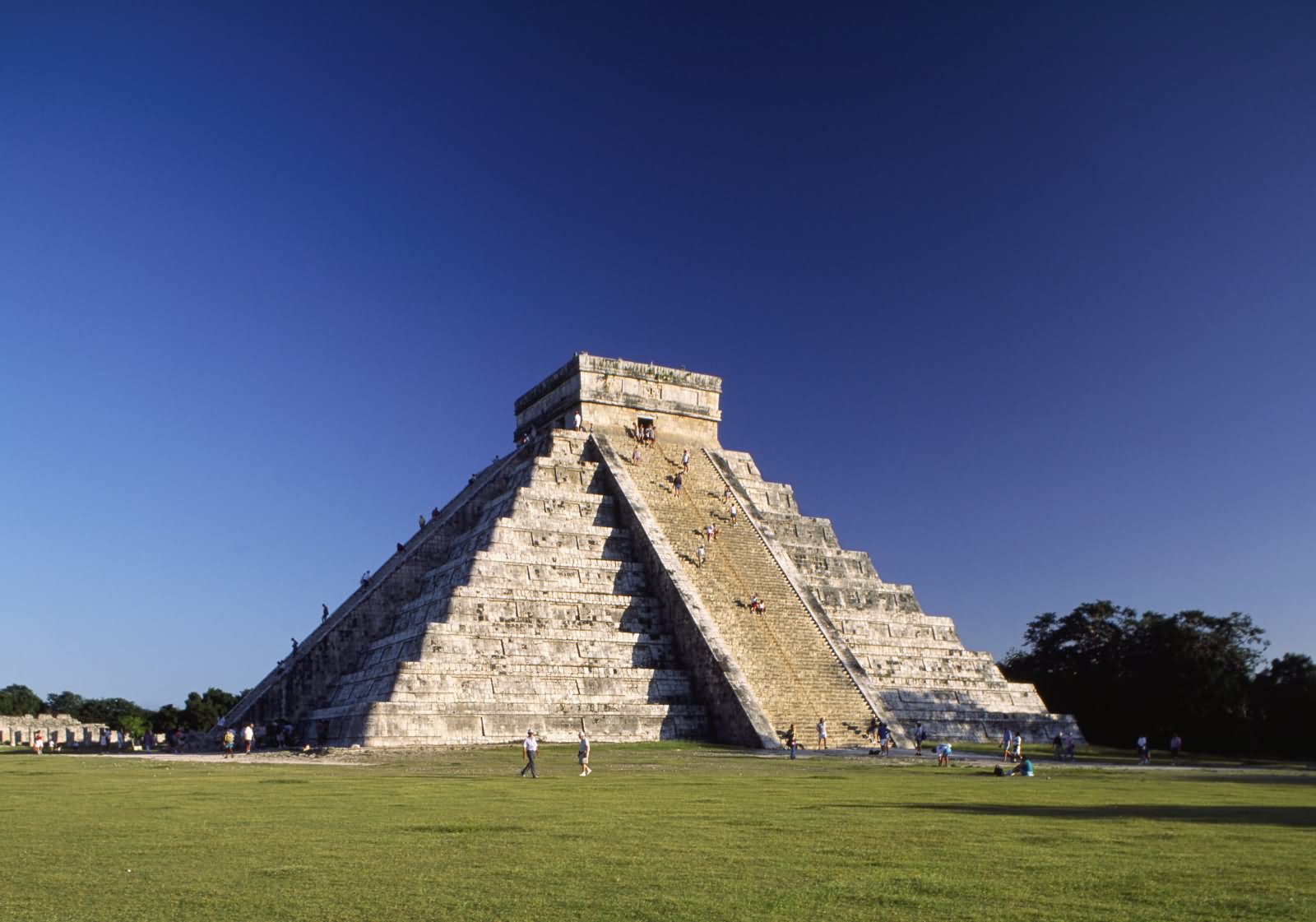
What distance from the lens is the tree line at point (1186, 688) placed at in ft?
145

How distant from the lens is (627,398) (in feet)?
125

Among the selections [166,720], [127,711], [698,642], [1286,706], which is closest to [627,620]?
[698,642]

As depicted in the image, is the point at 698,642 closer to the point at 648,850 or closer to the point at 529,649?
the point at 529,649

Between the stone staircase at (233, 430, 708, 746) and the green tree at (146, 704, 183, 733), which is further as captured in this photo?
the green tree at (146, 704, 183, 733)

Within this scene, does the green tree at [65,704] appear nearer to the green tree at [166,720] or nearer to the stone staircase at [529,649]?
the green tree at [166,720]

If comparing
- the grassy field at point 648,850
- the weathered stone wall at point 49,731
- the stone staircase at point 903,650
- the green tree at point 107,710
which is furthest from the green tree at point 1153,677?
the green tree at point 107,710

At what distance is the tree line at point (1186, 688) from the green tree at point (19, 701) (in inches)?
2384

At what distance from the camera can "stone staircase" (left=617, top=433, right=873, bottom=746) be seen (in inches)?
1137

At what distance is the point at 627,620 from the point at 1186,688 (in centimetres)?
2626

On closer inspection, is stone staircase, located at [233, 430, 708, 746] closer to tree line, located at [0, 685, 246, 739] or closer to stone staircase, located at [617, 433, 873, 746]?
Result: stone staircase, located at [617, 433, 873, 746]

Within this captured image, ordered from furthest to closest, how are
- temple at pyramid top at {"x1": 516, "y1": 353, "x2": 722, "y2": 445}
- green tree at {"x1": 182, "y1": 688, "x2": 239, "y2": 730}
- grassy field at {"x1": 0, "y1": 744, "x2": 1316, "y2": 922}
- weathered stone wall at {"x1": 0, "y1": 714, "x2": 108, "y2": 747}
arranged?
green tree at {"x1": 182, "y1": 688, "x2": 239, "y2": 730} < weathered stone wall at {"x1": 0, "y1": 714, "x2": 108, "y2": 747} < temple at pyramid top at {"x1": 516, "y1": 353, "x2": 722, "y2": 445} < grassy field at {"x1": 0, "y1": 744, "x2": 1316, "y2": 922}

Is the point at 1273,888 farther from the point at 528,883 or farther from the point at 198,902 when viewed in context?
the point at 198,902

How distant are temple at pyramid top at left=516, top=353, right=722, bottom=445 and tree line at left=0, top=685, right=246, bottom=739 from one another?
16.7m

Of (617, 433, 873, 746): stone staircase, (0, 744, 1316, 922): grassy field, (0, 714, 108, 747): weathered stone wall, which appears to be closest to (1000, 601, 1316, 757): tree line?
(617, 433, 873, 746): stone staircase
